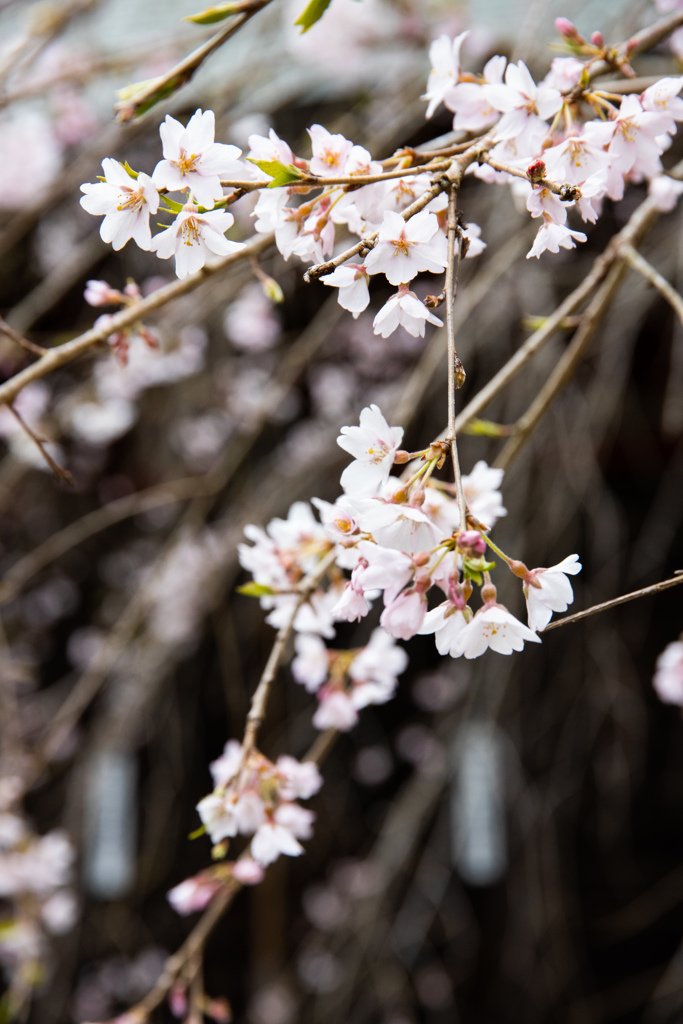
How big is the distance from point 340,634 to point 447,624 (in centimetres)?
228

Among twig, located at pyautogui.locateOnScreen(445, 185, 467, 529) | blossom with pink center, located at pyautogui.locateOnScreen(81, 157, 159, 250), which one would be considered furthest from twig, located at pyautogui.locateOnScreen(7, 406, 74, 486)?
twig, located at pyautogui.locateOnScreen(445, 185, 467, 529)

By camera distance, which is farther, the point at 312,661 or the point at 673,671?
the point at 673,671

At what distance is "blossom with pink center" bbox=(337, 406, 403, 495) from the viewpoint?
1.84ft

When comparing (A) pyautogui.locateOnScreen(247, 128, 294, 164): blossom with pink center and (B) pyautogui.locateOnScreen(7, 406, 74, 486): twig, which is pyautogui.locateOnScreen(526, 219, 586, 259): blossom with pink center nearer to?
(A) pyautogui.locateOnScreen(247, 128, 294, 164): blossom with pink center

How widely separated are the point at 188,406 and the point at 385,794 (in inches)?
67.8

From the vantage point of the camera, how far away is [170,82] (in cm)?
62

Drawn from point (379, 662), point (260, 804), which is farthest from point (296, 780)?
point (379, 662)

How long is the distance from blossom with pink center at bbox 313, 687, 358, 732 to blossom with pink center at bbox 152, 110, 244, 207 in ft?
A: 1.94

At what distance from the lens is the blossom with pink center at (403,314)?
54 centimetres

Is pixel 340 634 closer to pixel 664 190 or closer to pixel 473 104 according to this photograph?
pixel 664 190

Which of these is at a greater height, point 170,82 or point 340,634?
point 170,82

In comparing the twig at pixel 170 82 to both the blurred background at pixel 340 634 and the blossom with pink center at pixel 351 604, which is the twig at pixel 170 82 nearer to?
the blossom with pink center at pixel 351 604

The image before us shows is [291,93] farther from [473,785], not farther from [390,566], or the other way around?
[473,785]

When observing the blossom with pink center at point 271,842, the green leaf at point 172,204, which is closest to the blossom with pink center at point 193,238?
the green leaf at point 172,204
